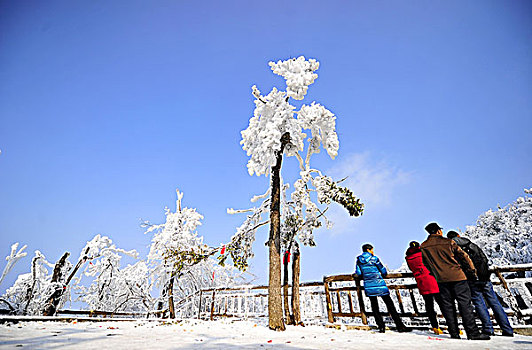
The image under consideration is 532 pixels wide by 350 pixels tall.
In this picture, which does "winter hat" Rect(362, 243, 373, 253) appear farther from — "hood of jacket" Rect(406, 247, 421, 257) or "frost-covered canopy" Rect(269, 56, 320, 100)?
"frost-covered canopy" Rect(269, 56, 320, 100)

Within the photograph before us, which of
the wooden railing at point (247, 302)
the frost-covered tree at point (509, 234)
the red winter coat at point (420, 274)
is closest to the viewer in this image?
the red winter coat at point (420, 274)

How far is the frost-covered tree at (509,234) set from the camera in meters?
19.7

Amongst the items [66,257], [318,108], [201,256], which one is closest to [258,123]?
[318,108]

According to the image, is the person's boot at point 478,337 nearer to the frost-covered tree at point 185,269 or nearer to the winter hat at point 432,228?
the winter hat at point 432,228

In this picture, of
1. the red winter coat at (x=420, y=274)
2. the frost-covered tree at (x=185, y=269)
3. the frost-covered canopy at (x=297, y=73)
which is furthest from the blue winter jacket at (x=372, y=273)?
the frost-covered tree at (x=185, y=269)

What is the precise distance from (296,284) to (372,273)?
118 inches

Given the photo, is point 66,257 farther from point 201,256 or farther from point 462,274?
point 462,274

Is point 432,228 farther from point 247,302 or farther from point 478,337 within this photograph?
point 247,302

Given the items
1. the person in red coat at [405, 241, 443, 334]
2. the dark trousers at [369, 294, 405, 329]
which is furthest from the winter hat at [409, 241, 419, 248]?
the dark trousers at [369, 294, 405, 329]

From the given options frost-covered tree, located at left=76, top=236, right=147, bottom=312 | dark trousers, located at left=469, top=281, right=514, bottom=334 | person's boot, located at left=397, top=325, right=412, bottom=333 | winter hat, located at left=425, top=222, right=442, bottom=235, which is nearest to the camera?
dark trousers, located at left=469, top=281, right=514, bottom=334

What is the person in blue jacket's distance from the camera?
632cm

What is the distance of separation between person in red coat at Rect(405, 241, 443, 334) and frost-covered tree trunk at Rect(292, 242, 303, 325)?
3.65 metres

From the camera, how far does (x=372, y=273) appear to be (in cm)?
660

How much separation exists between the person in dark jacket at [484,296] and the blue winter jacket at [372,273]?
172 cm
